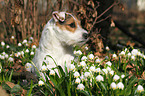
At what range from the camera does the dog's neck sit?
2.90m

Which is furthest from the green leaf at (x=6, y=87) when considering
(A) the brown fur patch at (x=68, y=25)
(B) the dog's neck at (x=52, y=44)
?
(A) the brown fur patch at (x=68, y=25)

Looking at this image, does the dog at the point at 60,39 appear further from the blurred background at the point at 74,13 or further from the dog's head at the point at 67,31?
the blurred background at the point at 74,13

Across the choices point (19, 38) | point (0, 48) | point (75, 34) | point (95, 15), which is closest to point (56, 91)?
point (75, 34)

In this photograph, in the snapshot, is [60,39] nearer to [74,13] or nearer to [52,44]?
[52,44]

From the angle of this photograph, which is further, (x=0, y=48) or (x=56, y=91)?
(x=0, y=48)

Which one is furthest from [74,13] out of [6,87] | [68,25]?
[6,87]

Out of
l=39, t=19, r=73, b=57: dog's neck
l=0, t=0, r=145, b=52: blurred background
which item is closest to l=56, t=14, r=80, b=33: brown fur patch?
l=39, t=19, r=73, b=57: dog's neck

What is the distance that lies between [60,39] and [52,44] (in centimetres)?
15

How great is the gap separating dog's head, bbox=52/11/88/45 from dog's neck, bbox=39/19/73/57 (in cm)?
7

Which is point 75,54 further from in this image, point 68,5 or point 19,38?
point 19,38

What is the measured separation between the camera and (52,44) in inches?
116

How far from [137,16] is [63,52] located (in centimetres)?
1198

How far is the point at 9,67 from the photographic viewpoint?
3865mm

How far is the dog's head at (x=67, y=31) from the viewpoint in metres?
2.84
